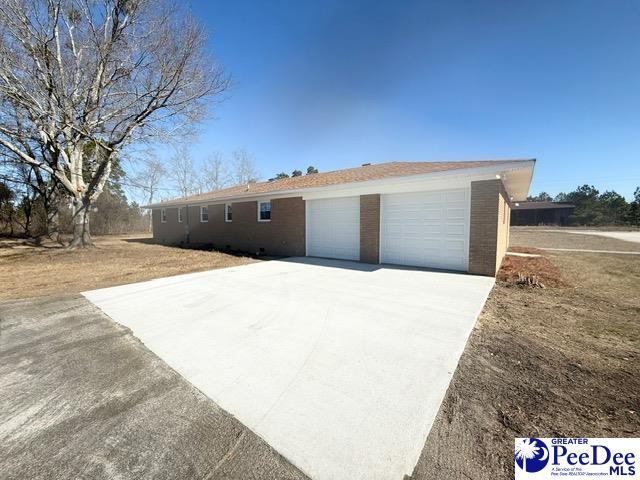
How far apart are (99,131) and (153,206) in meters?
10.0

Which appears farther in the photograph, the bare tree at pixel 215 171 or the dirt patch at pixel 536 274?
the bare tree at pixel 215 171

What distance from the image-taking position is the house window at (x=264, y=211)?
13.5 m

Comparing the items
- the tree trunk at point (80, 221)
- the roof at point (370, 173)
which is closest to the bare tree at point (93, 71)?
the tree trunk at point (80, 221)

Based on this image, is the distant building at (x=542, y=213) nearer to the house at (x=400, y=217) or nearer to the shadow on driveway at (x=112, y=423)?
the house at (x=400, y=217)

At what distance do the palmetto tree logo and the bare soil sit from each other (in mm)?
46

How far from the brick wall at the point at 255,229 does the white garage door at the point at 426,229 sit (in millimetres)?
3974

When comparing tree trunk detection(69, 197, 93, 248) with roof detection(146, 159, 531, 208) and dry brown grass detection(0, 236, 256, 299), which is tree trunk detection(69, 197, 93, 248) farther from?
roof detection(146, 159, 531, 208)

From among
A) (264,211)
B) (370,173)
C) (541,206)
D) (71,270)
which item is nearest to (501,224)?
(370,173)

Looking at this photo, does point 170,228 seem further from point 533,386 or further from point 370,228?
point 533,386

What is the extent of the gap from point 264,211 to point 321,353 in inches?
443

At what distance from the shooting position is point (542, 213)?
48.6 m

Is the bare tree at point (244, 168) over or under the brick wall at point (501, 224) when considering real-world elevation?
over

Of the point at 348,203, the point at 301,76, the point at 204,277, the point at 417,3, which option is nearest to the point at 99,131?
the point at 301,76

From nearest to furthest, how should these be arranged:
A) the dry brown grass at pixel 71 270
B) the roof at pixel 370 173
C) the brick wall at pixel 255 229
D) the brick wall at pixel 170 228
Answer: the dry brown grass at pixel 71 270
the roof at pixel 370 173
the brick wall at pixel 255 229
the brick wall at pixel 170 228
